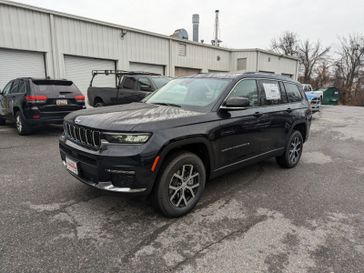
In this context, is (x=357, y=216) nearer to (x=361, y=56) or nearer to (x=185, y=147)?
(x=185, y=147)

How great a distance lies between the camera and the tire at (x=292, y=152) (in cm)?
491

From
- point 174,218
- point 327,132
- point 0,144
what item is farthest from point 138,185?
point 327,132

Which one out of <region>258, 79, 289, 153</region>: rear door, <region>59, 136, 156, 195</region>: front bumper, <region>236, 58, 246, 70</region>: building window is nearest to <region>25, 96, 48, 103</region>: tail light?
<region>59, 136, 156, 195</region>: front bumper

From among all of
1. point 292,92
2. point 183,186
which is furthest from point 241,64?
point 183,186

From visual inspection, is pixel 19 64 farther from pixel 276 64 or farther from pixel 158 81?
pixel 276 64

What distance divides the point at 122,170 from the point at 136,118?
62cm

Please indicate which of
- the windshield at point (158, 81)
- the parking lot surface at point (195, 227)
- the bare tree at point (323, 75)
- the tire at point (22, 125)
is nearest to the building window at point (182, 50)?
the windshield at point (158, 81)

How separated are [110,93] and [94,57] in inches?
171

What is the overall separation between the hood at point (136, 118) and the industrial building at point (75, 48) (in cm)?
917

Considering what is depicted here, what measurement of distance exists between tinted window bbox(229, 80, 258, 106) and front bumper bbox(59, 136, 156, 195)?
1.67 meters

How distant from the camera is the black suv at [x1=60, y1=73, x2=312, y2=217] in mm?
2697

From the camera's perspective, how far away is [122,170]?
2.66m

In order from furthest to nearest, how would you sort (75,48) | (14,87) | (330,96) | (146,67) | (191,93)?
(330,96) → (146,67) → (75,48) → (14,87) → (191,93)

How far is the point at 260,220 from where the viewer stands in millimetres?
3107
